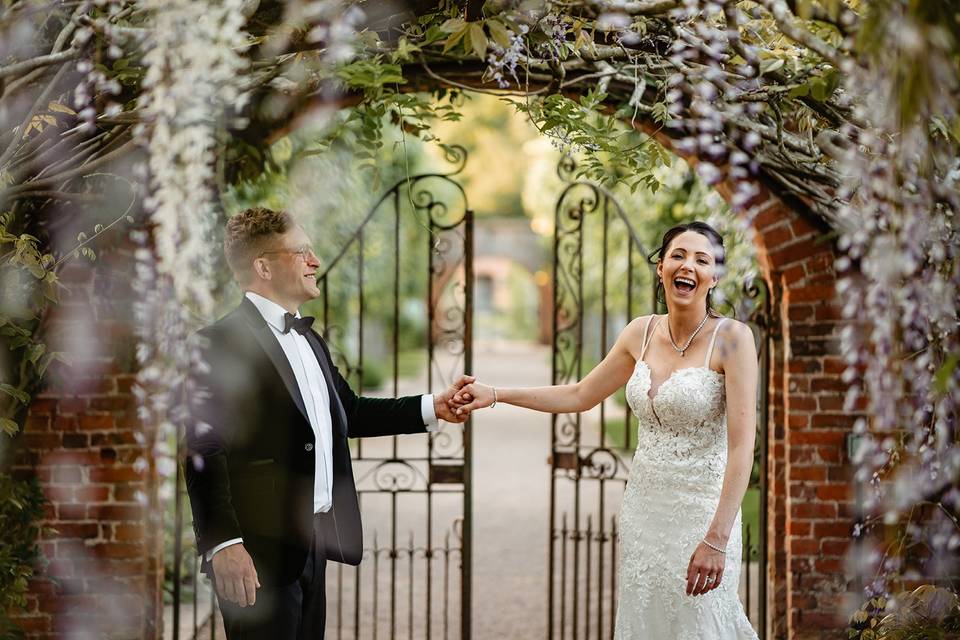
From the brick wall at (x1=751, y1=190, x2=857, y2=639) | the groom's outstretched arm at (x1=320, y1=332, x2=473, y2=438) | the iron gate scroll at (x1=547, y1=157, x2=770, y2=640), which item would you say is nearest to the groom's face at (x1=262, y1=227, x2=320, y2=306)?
the groom's outstretched arm at (x1=320, y1=332, x2=473, y2=438)

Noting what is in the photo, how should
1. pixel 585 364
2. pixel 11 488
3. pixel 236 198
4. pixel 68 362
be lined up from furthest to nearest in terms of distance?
pixel 585 364, pixel 236 198, pixel 11 488, pixel 68 362

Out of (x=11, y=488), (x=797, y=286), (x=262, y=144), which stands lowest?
(x=11, y=488)

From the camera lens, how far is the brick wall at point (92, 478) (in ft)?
12.9

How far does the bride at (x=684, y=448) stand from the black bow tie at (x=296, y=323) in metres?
1.10

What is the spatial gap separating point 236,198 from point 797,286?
12.7ft

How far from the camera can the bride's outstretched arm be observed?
3238 millimetres

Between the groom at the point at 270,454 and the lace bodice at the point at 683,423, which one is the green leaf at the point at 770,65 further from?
the groom at the point at 270,454

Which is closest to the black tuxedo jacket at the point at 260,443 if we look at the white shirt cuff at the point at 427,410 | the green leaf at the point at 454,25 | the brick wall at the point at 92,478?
the white shirt cuff at the point at 427,410

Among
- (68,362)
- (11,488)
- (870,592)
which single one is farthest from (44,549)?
(870,592)

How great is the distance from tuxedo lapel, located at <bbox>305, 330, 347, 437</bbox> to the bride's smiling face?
113cm

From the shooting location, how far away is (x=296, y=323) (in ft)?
9.34

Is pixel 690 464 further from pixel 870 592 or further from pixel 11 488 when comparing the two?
pixel 11 488

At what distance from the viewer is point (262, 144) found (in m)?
4.38

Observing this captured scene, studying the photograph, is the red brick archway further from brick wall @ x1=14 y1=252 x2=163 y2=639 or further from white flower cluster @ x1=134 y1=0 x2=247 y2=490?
white flower cluster @ x1=134 y1=0 x2=247 y2=490
